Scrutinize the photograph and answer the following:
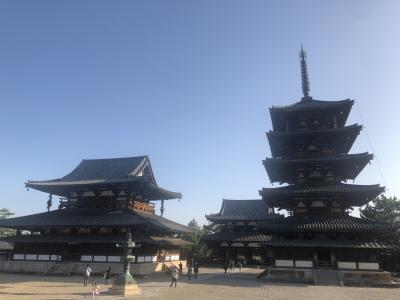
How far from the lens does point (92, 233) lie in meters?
34.7

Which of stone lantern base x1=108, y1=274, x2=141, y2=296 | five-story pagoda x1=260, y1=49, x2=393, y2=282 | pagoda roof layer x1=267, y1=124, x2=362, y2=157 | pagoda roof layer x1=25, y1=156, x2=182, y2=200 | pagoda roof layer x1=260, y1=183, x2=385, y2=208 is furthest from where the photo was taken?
pagoda roof layer x1=25, y1=156, x2=182, y2=200

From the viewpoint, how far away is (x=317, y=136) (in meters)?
31.6

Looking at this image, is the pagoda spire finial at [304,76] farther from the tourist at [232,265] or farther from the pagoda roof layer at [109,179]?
the tourist at [232,265]

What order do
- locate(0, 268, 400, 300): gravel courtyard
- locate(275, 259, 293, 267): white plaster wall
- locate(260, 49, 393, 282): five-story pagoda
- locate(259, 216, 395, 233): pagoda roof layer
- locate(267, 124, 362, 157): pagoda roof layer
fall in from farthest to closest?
locate(267, 124, 362, 157): pagoda roof layer
locate(275, 259, 293, 267): white plaster wall
locate(260, 49, 393, 282): five-story pagoda
locate(259, 216, 395, 233): pagoda roof layer
locate(0, 268, 400, 300): gravel courtyard

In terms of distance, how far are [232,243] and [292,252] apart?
856 inches

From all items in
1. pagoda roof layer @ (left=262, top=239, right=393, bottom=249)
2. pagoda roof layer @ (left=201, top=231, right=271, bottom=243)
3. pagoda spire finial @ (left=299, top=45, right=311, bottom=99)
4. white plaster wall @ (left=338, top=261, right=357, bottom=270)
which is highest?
pagoda spire finial @ (left=299, top=45, right=311, bottom=99)

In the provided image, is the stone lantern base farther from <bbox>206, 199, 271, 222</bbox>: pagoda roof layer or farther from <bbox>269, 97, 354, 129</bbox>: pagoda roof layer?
<bbox>206, 199, 271, 222</bbox>: pagoda roof layer

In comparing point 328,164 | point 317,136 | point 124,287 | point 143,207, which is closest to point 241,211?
point 143,207

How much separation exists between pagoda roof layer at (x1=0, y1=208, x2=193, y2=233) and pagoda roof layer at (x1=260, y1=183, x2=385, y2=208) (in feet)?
40.2

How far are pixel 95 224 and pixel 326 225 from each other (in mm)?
21755

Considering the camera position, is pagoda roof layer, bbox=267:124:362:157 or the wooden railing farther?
the wooden railing

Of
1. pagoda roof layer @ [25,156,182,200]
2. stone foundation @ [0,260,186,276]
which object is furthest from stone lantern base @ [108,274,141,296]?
pagoda roof layer @ [25,156,182,200]

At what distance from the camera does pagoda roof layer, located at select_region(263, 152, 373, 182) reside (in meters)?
28.6

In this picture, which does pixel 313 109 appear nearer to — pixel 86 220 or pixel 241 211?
pixel 86 220
